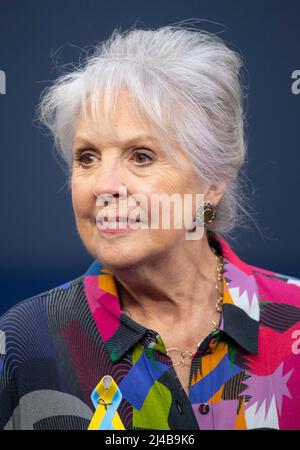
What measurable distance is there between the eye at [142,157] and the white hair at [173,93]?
0.04 m

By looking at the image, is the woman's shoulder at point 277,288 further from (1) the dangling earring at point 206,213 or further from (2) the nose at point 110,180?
(2) the nose at point 110,180

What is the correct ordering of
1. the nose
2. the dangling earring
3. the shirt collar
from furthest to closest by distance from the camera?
the dangling earring, the shirt collar, the nose

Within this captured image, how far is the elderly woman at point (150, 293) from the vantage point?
2010 millimetres

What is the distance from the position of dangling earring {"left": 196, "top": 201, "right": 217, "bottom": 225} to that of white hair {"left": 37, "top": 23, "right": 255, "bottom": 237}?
0.06m

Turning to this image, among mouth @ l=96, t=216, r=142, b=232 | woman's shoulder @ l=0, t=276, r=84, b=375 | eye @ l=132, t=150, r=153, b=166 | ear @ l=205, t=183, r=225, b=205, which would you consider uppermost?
eye @ l=132, t=150, r=153, b=166

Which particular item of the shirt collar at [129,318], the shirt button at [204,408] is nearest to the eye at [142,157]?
the shirt collar at [129,318]

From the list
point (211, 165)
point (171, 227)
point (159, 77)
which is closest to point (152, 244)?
point (171, 227)

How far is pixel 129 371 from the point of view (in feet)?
6.73

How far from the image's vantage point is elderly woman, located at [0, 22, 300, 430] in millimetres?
2010

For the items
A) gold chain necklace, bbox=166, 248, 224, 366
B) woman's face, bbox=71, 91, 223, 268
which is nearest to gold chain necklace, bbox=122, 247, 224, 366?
gold chain necklace, bbox=166, 248, 224, 366

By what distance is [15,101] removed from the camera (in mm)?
3566

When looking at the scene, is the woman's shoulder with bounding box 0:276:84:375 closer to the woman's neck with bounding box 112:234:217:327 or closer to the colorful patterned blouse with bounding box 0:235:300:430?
the colorful patterned blouse with bounding box 0:235:300:430

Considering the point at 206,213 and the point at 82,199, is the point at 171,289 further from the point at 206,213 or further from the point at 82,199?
the point at 82,199

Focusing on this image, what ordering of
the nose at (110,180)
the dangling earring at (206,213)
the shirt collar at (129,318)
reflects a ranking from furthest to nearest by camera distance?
the dangling earring at (206,213) < the shirt collar at (129,318) < the nose at (110,180)
